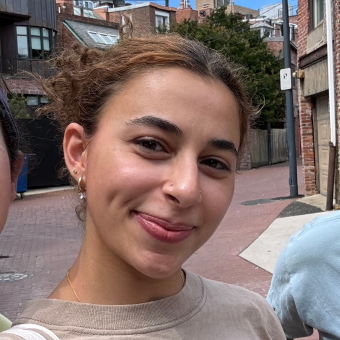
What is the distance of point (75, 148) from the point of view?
56.2 inches

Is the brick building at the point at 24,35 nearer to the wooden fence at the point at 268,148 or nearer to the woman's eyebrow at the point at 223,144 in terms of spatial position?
the wooden fence at the point at 268,148

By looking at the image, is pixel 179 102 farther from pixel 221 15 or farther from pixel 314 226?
pixel 221 15

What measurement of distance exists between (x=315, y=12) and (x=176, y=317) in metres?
11.2

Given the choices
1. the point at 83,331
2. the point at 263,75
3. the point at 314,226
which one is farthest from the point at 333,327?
the point at 263,75

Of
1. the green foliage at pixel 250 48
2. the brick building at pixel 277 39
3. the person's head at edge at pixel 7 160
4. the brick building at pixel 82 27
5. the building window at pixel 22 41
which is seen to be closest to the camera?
the person's head at edge at pixel 7 160

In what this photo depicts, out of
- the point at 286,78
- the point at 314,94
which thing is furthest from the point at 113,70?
the point at 286,78

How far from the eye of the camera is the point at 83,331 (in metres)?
1.22

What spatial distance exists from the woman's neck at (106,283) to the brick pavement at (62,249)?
1508 millimetres

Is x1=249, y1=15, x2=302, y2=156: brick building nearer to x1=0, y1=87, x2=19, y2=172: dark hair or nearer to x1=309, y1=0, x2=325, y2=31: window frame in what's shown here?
x1=309, y1=0, x2=325, y2=31: window frame

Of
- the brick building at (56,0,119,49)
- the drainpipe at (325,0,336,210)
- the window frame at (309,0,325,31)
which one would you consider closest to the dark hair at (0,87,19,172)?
the drainpipe at (325,0,336,210)

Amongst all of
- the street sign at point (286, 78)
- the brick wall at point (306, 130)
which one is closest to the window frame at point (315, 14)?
the brick wall at point (306, 130)

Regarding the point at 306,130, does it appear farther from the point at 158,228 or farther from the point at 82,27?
the point at 82,27

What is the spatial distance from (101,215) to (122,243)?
10 centimetres

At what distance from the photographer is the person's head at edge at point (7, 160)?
46.9 inches
